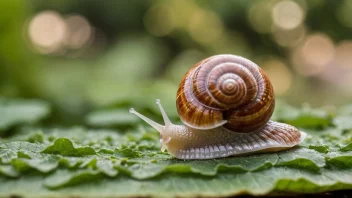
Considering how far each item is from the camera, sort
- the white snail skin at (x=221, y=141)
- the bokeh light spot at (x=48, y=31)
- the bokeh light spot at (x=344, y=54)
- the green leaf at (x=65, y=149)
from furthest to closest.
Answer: the bokeh light spot at (x=344, y=54) < the bokeh light spot at (x=48, y=31) < the white snail skin at (x=221, y=141) < the green leaf at (x=65, y=149)

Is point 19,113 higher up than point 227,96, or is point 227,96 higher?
point 19,113

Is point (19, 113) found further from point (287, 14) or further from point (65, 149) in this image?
point (287, 14)

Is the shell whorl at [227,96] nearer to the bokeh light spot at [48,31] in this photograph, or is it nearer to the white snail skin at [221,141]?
the white snail skin at [221,141]

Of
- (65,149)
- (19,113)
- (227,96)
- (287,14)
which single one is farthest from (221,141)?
(287,14)

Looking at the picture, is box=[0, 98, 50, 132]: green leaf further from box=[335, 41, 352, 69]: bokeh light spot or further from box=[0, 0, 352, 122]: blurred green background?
box=[335, 41, 352, 69]: bokeh light spot

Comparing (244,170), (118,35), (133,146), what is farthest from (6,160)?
(118,35)

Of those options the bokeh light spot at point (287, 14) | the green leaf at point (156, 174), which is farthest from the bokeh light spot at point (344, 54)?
the green leaf at point (156, 174)

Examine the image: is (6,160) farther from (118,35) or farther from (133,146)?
(118,35)

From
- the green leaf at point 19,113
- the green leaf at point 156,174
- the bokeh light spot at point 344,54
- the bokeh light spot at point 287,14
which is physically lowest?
the green leaf at point 156,174

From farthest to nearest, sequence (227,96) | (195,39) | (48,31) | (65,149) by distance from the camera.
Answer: (48,31) < (195,39) < (227,96) < (65,149)
